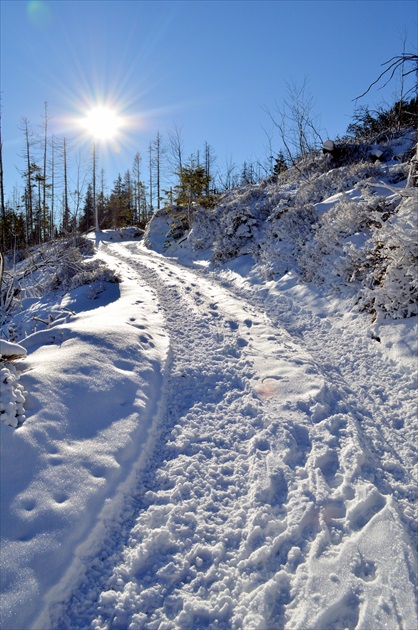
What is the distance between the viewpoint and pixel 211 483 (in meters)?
2.86

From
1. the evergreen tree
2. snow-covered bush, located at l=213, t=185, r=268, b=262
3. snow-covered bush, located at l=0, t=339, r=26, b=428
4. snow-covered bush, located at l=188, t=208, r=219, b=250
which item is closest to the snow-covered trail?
snow-covered bush, located at l=0, t=339, r=26, b=428

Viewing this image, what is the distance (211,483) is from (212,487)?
4cm

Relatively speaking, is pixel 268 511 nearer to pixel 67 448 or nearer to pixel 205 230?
pixel 67 448

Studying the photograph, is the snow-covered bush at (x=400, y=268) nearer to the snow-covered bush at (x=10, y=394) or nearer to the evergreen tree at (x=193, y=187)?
the snow-covered bush at (x=10, y=394)

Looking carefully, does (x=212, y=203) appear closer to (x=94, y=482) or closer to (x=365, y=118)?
(x=365, y=118)

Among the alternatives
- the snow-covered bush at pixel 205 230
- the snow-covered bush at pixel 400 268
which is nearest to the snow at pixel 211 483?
the snow-covered bush at pixel 400 268

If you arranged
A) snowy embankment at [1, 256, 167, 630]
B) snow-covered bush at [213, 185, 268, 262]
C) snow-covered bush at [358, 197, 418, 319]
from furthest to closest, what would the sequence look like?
1. snow-covered bush at [213, 185, 268, 262]
2. snow-covered bush at [358, 197, 418, 319]
3. snowy embankment at [1, 256, 167, 630]

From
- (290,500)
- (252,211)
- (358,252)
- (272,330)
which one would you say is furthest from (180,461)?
(252,211)

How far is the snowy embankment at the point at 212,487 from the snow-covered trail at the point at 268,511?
0.04 ft

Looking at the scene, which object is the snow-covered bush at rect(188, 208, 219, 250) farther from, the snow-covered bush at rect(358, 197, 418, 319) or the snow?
the snow

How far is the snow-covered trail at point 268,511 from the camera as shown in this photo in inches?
75.9

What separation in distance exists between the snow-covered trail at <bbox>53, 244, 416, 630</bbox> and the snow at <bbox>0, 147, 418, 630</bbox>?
12 mm

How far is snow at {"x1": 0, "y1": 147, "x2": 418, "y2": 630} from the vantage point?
196 centimetres

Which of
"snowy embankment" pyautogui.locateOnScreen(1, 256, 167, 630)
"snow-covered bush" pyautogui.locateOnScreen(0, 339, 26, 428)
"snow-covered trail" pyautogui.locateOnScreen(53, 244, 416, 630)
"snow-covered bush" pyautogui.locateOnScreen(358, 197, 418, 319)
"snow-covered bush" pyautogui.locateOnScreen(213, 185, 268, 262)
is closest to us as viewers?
"snow-covered trail" pyautogui.locateOnScreen(53, 244, 416, 630)
